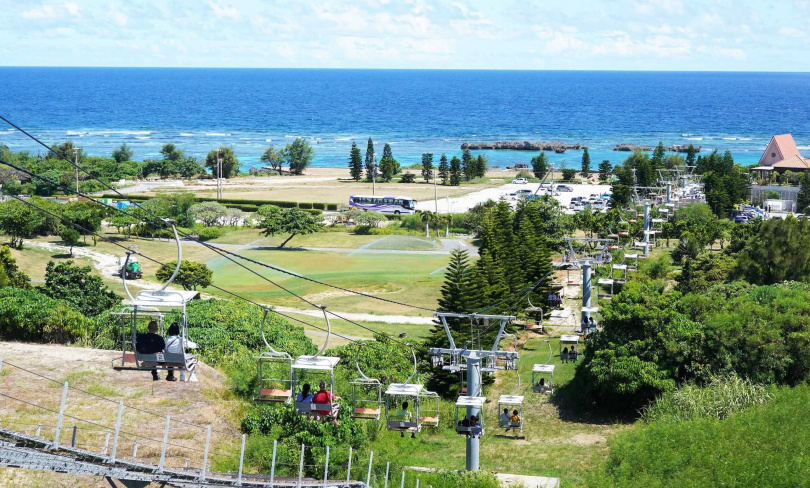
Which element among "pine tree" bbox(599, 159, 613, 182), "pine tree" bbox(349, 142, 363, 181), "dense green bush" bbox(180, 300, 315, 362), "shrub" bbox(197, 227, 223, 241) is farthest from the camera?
"pine tree" bbox(349, 142, 363, 181)

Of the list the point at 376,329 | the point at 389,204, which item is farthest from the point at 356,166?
the point at 376,329

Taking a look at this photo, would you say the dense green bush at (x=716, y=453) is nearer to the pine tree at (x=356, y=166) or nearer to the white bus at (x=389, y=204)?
the white bus at (x=389, y=204)

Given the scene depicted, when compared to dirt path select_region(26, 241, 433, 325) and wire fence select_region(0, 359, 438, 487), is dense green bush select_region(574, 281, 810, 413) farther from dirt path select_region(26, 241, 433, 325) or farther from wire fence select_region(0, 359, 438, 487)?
dirt path select_region(26, 241, 433, 325)

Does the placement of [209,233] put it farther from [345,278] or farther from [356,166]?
[356,166]

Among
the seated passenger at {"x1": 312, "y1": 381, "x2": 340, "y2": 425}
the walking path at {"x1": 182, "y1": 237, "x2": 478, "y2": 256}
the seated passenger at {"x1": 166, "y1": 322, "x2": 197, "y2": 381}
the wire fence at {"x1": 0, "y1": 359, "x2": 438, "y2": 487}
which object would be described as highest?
the seated passenger at {"x1": 166, "y1": 322, "x2": 197, "y2": 381}

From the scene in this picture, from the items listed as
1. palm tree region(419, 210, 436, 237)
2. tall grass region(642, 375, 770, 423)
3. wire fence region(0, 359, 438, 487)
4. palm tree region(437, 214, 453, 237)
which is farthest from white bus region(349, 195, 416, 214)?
wire fence region(0, 359, 438, 487)

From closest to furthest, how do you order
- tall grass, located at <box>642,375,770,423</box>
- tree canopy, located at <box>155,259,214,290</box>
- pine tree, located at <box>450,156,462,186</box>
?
1. tall grass, located at <box>642,375,770,423</box>
2. tree canopy, located at <box>155,259,214,290</box>
3. pine tree, located at <box>450,156,462,186</box>

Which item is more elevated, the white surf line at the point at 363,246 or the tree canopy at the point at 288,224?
the tree canopy at the point at 288,224

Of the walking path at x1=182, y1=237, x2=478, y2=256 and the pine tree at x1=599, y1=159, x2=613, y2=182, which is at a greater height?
the pine tree at x1=599, y1=159, x2=613, y2=182

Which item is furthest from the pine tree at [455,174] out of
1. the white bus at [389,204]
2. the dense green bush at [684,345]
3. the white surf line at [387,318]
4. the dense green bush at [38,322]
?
the dense green bush at [38,322]
